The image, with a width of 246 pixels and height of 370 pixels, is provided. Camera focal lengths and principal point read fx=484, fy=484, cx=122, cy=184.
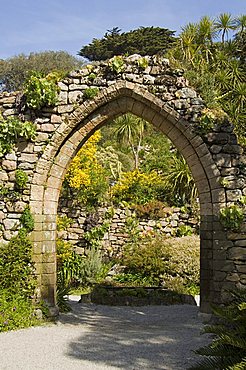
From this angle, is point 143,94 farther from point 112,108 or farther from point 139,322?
point 139,322

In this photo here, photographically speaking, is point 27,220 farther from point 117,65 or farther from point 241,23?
point 241,23

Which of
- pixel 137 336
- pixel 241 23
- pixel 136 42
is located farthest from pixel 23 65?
pixel 137 336

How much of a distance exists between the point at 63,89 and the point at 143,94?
137 cm

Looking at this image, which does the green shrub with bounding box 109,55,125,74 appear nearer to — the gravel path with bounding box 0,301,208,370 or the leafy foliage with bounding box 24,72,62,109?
the leafy foliage with bounding box 24,72,62,109

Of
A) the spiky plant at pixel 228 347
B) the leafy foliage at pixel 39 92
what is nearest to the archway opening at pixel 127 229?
the leafy foliage at pixel 39 92

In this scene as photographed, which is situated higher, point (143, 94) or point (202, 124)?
point (143, 94)

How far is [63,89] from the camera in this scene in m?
8.29

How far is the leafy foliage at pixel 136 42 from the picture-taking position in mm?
26469

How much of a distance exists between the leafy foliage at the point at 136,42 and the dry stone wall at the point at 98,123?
18.2 m

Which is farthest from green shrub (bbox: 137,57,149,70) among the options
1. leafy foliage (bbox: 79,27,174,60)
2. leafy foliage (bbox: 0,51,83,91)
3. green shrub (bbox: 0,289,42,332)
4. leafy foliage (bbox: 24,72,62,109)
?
leafy foliage (bbox: 0,51,83,91)

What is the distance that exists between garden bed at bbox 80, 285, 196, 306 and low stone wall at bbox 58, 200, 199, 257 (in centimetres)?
260

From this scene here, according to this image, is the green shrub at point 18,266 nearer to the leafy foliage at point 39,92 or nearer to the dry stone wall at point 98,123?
the dry stone wall at point 98,123

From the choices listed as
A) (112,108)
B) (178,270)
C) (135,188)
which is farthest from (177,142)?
(135,188)

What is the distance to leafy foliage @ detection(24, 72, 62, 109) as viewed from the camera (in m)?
8.08
